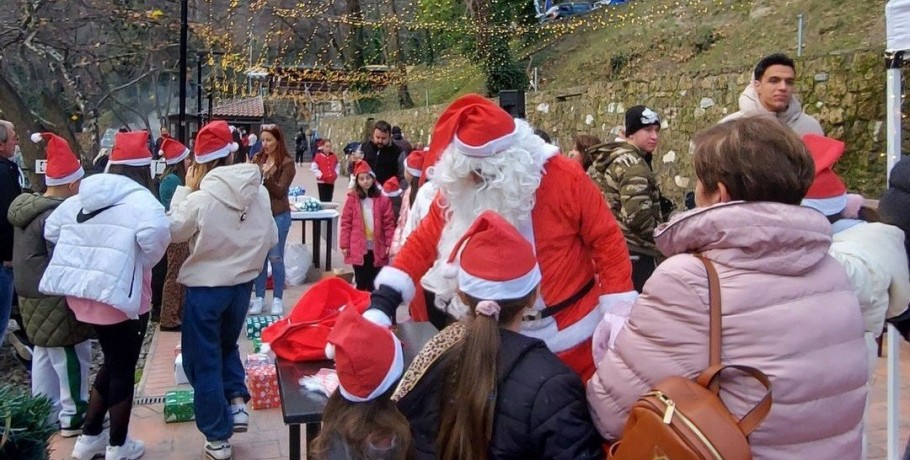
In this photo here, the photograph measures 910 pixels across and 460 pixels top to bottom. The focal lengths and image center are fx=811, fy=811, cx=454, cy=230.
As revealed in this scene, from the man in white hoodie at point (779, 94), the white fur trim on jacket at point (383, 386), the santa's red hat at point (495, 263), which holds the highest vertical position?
the man in white hoodie at point (779, 94)

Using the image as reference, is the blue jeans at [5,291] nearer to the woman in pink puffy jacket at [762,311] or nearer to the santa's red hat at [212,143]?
the santa's red hat at [212,143]

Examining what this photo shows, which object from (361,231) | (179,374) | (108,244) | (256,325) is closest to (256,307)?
(256,325)

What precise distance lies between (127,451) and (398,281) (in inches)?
87.8

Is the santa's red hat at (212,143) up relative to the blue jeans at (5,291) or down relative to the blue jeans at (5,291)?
up

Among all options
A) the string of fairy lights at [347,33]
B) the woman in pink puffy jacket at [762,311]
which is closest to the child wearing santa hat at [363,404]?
the woman in pink puffy jacket at [762,311]

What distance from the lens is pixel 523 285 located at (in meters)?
2.14

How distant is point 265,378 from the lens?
5234 mm

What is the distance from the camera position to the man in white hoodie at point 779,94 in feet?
12.9

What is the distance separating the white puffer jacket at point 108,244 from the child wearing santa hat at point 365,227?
10.8 feet

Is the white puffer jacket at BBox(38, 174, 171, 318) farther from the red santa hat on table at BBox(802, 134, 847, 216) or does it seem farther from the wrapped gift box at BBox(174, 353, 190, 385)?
the red santa hat on table at BBox(802, 134, 847, 216)

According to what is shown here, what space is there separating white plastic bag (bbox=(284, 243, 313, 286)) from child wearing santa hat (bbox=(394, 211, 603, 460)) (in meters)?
7.32

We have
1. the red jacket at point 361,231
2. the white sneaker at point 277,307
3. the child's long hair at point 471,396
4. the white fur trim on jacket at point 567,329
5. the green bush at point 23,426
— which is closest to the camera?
the child's long hair at point 471,396

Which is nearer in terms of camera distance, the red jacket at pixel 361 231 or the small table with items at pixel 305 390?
the small table with items at pixel 305 390

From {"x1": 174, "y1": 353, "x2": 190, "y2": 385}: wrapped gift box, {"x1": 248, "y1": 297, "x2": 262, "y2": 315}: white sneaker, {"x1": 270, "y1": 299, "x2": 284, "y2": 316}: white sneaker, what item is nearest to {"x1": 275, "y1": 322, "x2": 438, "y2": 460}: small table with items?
{"x1": 174, "y1": 353, "x2": 190, "y2": 385}: wrapped gift box
